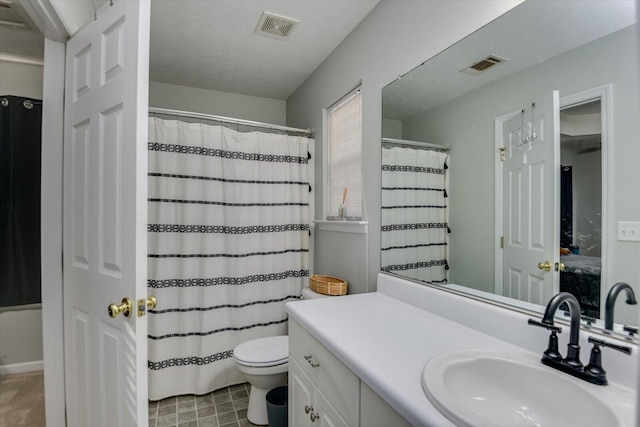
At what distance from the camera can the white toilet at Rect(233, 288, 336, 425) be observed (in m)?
1.70

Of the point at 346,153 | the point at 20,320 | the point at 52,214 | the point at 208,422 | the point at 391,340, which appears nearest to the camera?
the point at 391,340

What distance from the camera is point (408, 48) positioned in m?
1.50

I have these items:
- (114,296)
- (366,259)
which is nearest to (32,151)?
(114,296)

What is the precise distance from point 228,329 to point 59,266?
1.13 metres

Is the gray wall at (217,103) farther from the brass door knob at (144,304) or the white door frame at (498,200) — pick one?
the white door frame at (498,200)

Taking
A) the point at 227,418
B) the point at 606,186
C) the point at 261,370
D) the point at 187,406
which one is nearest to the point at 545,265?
the point at 606,186

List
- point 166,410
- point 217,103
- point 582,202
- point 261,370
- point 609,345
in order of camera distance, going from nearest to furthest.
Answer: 1. point 609,345
2. point 582,202
3. point 261,370
4. point 166,410
5. point 217,103

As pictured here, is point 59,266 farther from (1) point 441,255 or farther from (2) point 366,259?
(1) point 441,255

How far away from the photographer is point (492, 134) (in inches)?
45.2

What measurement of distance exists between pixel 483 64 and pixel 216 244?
189 centimetres

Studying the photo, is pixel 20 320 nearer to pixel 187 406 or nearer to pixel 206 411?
pixel 187 406

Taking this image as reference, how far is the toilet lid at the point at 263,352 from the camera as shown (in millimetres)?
1709

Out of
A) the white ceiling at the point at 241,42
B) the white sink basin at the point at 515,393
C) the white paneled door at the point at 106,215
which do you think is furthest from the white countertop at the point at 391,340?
the white ceiling at the point at 241,42

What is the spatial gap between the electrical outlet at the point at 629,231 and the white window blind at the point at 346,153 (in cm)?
128
